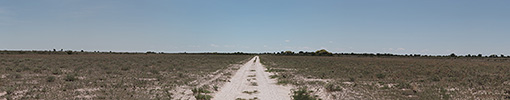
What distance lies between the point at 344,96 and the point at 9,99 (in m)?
11.3

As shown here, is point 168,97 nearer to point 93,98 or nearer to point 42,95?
point 93,98

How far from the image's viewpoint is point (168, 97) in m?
10.7

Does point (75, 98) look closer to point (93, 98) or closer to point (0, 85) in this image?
point (93, 98)

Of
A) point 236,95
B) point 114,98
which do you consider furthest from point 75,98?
point 236,95

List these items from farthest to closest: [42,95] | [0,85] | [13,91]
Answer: [0,85], [13,91], [42,95]

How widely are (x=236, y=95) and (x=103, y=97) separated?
14.7ft

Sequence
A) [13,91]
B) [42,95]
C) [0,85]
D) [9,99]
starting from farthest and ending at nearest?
[0,85] → [13,91] → [42,95] → [9,99]

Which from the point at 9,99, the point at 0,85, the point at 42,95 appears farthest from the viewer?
the point at 0,85

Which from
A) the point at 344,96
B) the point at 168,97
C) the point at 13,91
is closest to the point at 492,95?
the point at 344,96

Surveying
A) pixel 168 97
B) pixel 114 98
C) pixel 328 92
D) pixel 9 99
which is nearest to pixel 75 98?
pixel 114 98

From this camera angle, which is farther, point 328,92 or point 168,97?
point 328,92

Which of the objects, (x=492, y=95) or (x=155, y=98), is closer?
(x=155, y=98)

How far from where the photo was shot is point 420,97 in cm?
1120

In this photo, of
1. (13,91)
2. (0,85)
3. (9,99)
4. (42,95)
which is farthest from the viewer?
(0,85)
